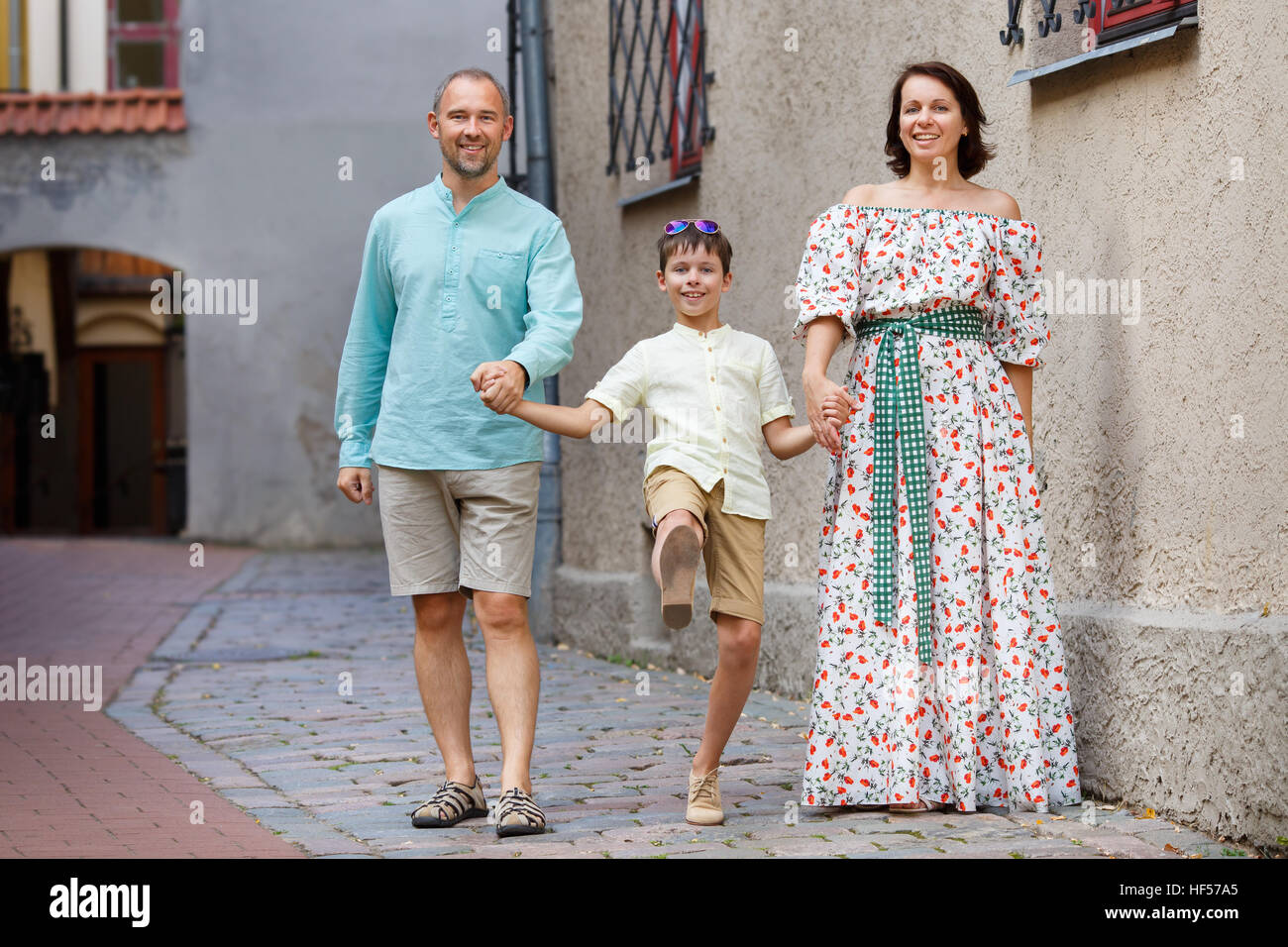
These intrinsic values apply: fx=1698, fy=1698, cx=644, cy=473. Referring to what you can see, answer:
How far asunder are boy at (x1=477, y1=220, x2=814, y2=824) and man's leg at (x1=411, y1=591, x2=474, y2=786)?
67 centimetres

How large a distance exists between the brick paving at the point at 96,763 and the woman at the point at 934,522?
163cm

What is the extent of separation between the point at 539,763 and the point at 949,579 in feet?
5.47

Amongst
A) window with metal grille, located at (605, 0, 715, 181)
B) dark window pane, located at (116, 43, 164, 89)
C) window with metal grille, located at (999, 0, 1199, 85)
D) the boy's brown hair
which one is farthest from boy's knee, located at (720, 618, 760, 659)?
dark window pane, located at (116, 43, 164, 89)

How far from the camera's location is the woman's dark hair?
15.5 ft

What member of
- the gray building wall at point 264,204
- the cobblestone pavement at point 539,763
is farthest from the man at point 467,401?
the gray building wall at point 264,204

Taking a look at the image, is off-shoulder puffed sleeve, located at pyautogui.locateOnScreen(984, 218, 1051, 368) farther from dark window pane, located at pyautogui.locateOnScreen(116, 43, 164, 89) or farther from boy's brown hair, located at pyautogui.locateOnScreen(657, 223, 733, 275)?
dark window pane, located at pyautogui.locateOnScreen(116, 43, 164, 89)

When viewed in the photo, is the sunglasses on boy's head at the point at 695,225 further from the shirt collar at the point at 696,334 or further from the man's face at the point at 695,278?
the shirt collar at the point at 696,334

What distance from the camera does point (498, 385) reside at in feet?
13.9

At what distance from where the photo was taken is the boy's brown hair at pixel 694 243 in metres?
4.60

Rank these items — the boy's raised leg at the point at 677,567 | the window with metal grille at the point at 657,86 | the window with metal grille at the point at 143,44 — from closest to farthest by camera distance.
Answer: the boy's raised leg at the point at 677,567, the window with metal grille at the point at 657,86, the window with metal grille at the point at 143,44

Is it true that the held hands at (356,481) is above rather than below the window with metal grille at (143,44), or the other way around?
below
